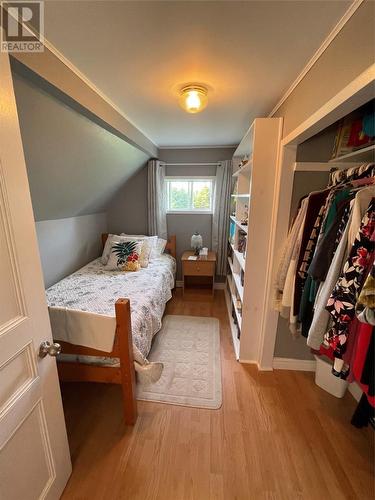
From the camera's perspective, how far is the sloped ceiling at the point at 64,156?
129 cm

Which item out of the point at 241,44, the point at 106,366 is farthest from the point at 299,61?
the point at 106,366

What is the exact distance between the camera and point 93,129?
5.96 ft

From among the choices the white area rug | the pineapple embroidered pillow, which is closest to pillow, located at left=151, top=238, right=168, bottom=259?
the pineapple embroidered pillow

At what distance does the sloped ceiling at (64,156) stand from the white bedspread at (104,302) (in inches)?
29.6

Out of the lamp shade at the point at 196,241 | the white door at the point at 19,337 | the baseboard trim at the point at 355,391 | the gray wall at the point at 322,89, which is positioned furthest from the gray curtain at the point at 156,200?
the baseboard trim at the point at 355,391

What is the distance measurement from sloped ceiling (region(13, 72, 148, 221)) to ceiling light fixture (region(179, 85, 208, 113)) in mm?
736

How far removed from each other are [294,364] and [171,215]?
2.58m

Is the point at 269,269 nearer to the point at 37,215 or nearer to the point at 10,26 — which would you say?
the point at 10,26

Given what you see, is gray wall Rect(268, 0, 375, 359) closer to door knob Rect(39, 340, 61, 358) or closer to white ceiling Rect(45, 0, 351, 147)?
white ceiling Rect(45, 0, 351, 147)

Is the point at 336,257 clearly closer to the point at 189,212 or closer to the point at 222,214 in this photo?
the point at 222,214

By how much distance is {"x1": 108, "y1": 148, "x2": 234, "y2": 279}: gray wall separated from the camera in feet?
11.0

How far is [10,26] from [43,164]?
890mm

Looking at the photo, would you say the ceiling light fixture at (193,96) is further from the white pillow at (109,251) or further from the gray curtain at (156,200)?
the white pillow at (109,251)

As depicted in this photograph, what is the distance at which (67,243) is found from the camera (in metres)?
2.63
